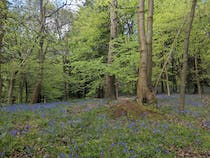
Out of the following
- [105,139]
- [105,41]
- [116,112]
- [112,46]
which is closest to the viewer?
[105,139]

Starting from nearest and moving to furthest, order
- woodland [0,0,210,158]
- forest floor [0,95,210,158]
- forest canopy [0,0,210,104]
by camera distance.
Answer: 1. forest floor [0,95,210,158]
2. woodland [0,0,210,158]
3. forest canopy [0,0,210,104]

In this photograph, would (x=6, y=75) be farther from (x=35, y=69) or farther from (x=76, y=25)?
(x=76, y=25)

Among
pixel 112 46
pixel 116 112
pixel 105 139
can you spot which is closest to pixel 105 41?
pixel 112 46

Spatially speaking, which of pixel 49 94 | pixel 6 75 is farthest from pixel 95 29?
pixel 49 94

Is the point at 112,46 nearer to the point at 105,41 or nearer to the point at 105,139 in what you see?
the point at 105,41

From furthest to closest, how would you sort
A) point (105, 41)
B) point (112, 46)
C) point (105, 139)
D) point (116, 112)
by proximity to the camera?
point (105, 41) → point (112, 46) → point (116, 112) → point (105, 139)

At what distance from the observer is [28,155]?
5219 millimetres

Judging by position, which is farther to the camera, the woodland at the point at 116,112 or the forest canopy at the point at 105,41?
the forest canopy at the point at 105,41

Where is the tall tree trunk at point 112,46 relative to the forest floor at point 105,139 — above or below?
above

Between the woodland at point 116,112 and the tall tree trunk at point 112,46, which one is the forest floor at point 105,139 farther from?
the tall tree trunk at point 112,46

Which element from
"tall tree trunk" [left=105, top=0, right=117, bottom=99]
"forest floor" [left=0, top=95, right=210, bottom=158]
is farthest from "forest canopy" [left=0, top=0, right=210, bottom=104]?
"forest floor" [left=0, top=95, right=210, bottom=158]

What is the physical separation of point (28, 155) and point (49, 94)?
84.7ft

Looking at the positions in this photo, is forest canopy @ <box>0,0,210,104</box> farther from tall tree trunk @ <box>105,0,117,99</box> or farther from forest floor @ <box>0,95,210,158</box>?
forest floor @ <box>0,95,210,158</box>

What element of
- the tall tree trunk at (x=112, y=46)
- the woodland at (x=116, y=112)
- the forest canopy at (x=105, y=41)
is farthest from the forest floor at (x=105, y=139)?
the tall tree trunk at (x=112, y=46)
